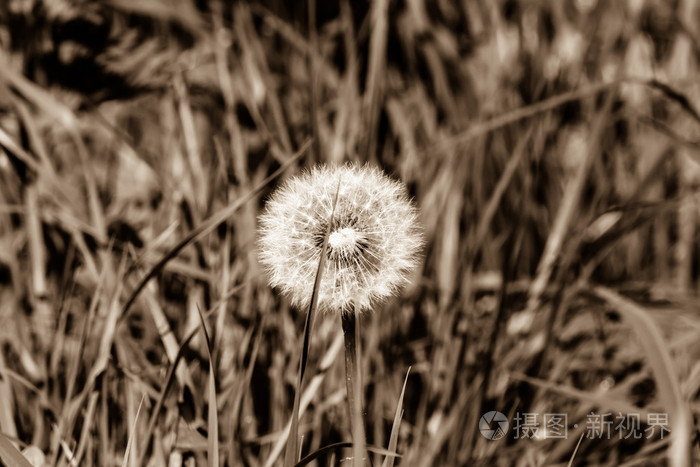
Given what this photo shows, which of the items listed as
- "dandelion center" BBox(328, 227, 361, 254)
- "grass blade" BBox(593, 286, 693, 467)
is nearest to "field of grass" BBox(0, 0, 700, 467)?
"grass blade" BBox(593, 286, 693, 467)

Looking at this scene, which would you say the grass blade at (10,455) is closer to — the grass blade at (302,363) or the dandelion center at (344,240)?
the grass blade at (302,363)

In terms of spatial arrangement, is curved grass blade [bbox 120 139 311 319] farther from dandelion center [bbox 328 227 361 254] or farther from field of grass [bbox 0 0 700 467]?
dandelion center [bbox 328 227 361 254]

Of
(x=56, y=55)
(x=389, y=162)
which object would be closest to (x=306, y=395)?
(x=389, y=162)

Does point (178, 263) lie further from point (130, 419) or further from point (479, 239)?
point (479, 239)

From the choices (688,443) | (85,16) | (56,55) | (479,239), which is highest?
(85,16)

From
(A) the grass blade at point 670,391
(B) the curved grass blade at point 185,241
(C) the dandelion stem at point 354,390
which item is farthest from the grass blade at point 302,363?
(A) the grass blade at point 670,391
